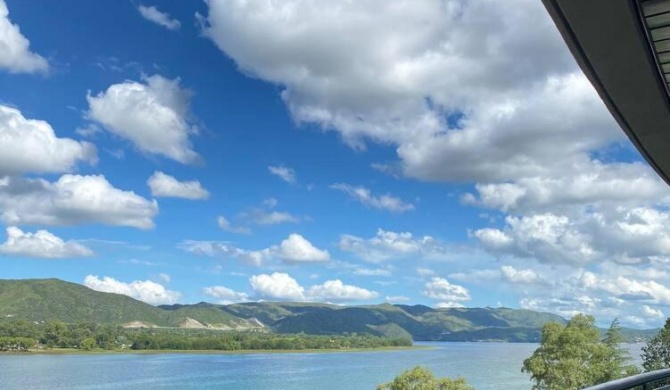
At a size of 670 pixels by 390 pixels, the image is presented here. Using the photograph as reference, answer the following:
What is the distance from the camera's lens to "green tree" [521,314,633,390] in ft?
100

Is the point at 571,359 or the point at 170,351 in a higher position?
the point at 170,351

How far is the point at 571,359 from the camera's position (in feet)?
102

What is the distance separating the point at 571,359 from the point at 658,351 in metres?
10.9

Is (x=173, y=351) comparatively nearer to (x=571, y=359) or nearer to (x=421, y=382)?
(x=421, y=382)

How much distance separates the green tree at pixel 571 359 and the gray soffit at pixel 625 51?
28.7 meters

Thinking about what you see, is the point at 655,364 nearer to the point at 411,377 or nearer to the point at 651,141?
the point at 411,377

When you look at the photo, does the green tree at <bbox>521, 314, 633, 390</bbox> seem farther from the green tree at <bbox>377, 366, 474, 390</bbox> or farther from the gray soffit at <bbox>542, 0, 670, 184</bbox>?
the gray soffit at <bbox>542, 0, 670, 184</bbox>

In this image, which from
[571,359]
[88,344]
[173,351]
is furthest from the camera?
[173,351]

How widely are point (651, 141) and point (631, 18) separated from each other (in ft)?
9.24

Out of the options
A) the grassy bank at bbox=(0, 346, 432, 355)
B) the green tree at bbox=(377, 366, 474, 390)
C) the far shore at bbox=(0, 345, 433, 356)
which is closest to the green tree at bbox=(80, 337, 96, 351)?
the grassy bank at bbox=(0, 346, 432, 355)

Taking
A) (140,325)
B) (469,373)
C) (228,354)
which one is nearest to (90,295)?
(140,325)

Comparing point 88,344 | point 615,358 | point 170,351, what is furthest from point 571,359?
point 88,344

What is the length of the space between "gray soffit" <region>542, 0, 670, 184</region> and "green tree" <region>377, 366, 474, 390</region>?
2706 centimetres

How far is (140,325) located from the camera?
177 meters
